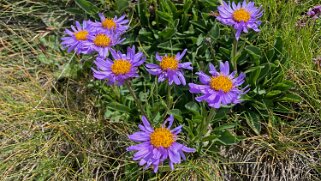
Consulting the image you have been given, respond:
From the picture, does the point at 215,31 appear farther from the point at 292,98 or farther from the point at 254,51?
the point at 292,98

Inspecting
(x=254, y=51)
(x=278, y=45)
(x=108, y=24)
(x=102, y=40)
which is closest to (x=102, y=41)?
(x=102, y=40)

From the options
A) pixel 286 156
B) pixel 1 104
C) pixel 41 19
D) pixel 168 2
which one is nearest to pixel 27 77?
pixel 1 104

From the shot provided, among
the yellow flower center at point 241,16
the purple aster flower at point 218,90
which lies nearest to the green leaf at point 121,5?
the yellow flower center at point 241,16

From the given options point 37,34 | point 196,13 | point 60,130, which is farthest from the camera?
point 37,34

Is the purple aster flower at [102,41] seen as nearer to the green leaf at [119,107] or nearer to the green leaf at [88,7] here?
the green leaf at [119,107]

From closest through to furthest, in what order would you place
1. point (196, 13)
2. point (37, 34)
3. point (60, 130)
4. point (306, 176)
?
point (306, 176), point (60, 130), point (196, 13), point (37, 34)

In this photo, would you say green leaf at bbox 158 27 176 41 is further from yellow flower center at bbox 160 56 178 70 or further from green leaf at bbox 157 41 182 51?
yellow flower center at bbox 160 56 178 70

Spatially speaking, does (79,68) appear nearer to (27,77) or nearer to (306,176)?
(27,77)
